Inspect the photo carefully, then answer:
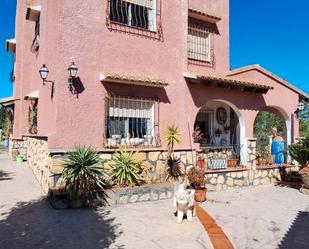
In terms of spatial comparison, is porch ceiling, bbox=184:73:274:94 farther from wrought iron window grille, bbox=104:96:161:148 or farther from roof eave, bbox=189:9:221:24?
roof eave, bbox=189:9:221:24

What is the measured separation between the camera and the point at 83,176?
10773 millimetres

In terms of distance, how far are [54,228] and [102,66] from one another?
6593mm

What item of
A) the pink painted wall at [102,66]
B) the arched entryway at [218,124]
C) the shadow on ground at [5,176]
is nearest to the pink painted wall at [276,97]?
the pink painted wall at [102,66]

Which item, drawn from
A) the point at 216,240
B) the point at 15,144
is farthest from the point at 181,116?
the point at 15,144

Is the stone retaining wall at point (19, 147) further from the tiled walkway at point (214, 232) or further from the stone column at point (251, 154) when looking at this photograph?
the tiled walkway at point (214, 232)

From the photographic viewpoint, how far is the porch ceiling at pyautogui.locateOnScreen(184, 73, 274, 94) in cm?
1450

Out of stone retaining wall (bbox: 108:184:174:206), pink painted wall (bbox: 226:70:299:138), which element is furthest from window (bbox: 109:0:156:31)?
stone retaining wall (bbox: 108:184:174:206)

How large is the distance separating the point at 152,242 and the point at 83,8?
363 inches

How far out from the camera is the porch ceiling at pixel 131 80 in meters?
12.5

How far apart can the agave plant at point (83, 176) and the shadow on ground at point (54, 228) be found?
57 cm

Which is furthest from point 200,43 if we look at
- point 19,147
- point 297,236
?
point 19,147

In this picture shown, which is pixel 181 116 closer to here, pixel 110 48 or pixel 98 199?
pixel 110 48

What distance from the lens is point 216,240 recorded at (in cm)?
807

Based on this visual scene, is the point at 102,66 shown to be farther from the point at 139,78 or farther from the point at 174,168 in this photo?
the point at 174,168
